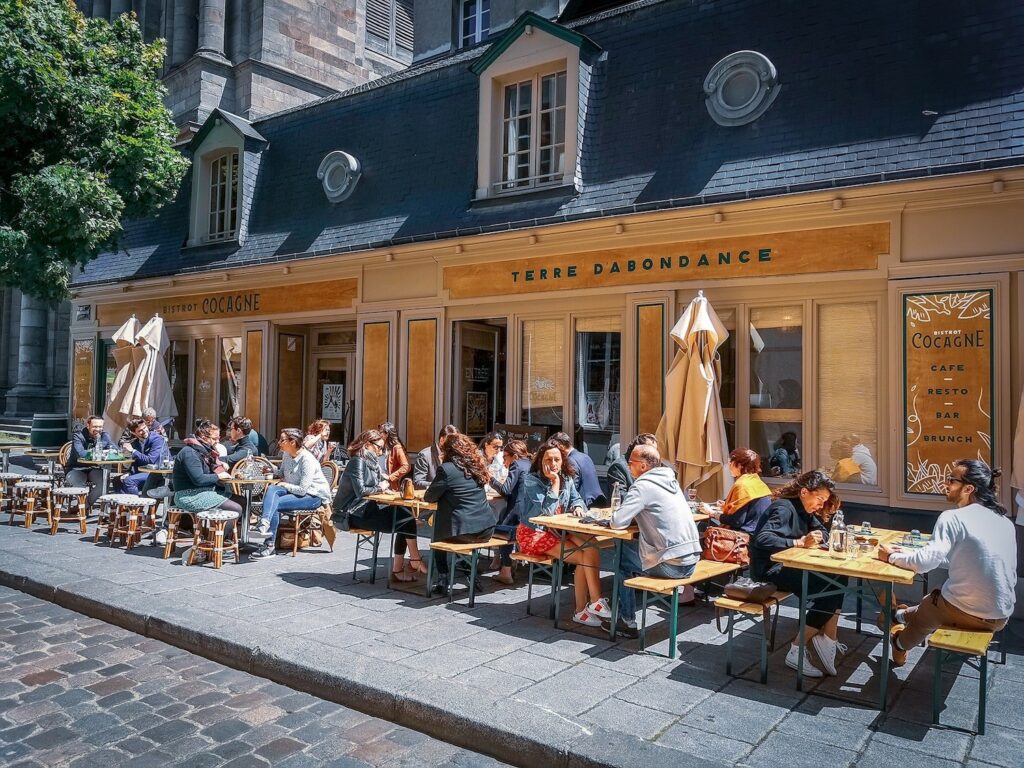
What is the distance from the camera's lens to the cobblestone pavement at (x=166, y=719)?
410 cm

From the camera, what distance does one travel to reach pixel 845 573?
485cm

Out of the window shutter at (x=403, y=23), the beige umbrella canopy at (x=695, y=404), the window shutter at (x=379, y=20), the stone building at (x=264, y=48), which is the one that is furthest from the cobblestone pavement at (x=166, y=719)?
the window shutter at (x=403, y=23)

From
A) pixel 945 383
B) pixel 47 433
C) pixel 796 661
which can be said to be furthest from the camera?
pixel 47 433

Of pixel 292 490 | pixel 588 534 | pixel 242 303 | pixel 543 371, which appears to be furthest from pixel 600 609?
pixel 242 303

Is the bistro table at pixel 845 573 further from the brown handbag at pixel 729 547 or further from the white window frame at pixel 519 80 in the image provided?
the white window frame at pixel 519 80

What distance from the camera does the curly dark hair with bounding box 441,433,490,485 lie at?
6.92 meters

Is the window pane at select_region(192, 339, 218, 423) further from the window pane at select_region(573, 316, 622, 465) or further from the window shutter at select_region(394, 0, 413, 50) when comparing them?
the window shutter at select_region(394, 0, 413, 50)

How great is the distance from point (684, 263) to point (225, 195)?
29.9 feet

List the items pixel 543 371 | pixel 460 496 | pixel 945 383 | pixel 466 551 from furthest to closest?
pixel 543 371 < pixel 945 383 < pixel 460 496 < pixel 466 551

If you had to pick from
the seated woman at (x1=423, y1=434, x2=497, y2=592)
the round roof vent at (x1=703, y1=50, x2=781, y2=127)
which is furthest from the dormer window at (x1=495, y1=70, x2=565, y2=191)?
the seated woman at (x1=423, y1=434, x2=497, y2=592)

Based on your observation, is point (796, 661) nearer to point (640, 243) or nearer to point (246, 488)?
point (640, 243)

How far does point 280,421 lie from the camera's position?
13.9 meters

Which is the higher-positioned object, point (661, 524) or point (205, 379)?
point (205, 379)

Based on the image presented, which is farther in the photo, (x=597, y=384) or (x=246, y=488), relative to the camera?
(x=597, y=384)
